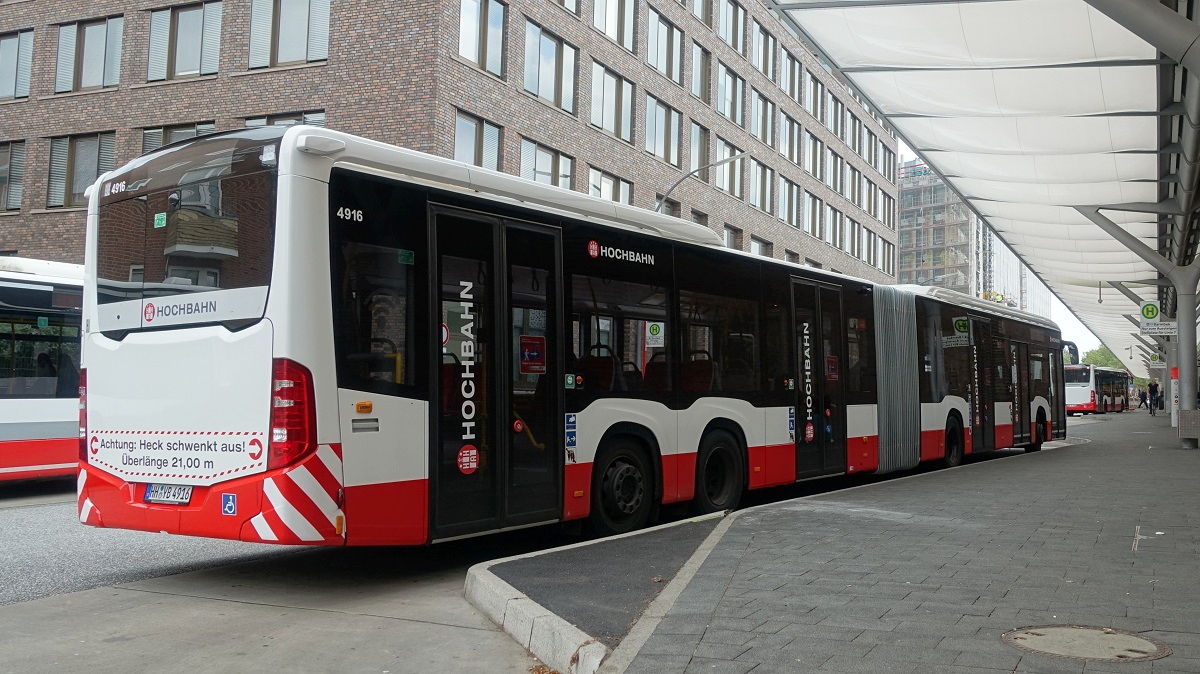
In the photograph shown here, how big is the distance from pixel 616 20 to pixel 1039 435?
1967 centimetres

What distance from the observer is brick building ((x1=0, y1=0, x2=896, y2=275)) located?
26953 mm

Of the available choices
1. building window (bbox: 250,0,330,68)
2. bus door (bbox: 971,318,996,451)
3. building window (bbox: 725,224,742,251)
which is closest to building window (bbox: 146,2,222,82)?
building window (bbox: 250,0,330,68)

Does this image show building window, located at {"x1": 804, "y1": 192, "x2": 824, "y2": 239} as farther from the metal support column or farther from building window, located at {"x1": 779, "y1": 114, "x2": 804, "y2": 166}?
the metal support column

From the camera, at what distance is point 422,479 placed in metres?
A: 7.42

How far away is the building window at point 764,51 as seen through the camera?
4664cm

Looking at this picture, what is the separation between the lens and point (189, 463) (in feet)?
23.6

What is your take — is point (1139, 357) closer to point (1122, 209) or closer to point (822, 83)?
point (822, 83)

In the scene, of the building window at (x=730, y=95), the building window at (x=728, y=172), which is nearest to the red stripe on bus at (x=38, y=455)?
the building window at (x=728, y=172)

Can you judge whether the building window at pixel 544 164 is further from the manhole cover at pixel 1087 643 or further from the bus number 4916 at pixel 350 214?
Answer: the manhole cover at pixel 1087 643

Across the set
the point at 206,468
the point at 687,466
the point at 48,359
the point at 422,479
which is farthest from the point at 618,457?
the point at 48,359

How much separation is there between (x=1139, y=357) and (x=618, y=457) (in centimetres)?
11907

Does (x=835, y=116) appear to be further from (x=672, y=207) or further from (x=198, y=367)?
(x=198, y=367)

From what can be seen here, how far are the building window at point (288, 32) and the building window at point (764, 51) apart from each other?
23.7 metres

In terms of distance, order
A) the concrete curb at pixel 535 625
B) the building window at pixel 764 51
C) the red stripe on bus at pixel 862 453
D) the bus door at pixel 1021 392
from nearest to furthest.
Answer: the concrete curb at pixel 535 625
the red stripe on bus at pixel 862 453
the bus door at pixel 1021 392
the building window at pixel 764 51
